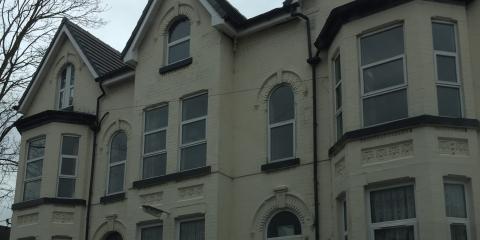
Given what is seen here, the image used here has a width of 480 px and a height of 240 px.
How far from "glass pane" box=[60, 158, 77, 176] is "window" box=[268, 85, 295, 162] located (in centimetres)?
752

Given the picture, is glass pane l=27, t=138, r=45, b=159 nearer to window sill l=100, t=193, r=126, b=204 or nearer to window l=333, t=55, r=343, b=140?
window sill l=100, t=193, r=126, b=204

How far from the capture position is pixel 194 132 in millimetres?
18672

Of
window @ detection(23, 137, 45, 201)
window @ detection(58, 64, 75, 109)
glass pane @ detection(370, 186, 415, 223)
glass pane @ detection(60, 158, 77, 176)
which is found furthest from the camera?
window @ detection(58, 64, 75, 109)

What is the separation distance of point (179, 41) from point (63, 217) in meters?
6.73

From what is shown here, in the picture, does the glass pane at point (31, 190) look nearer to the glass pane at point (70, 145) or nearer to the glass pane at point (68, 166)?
the glass pane at point (68, 166)

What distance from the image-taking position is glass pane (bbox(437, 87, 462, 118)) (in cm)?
1434

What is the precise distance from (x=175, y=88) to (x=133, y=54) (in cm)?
226

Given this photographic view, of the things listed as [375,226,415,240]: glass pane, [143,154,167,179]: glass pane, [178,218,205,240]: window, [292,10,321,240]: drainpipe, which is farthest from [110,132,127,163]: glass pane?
[375,226,415,240]: glass pane

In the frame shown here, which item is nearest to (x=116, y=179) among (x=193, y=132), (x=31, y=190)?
(x=31, y=190)

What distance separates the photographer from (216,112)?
18.0 m

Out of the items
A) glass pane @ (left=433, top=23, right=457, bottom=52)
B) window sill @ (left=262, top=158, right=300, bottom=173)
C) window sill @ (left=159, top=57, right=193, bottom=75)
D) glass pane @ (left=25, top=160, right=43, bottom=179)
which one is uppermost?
window sill @ (left=159, top=57, right=193, bottom=75)

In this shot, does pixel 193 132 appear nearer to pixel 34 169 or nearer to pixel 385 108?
pixel 385 108

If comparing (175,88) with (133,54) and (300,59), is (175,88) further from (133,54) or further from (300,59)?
(300,59)

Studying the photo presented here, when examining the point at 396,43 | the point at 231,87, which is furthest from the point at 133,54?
the point at 396,43
